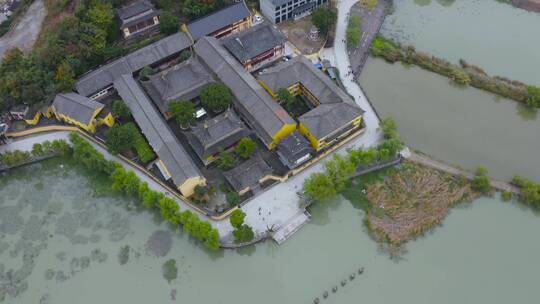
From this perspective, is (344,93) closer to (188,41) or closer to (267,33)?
(267,33)

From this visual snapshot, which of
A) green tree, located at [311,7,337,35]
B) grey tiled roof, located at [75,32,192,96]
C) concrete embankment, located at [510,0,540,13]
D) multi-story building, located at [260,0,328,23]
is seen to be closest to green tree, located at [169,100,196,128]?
grey tiled roof, located at [75,32,192,96]

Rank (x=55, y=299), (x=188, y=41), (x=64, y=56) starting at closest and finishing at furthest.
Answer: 1. (x=55, y=299)
2. (x=64, y=56)
3. (x=188, y=41)

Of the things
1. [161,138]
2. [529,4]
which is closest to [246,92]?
[161,138]

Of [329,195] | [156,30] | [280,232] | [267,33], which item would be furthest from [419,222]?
[156,30]

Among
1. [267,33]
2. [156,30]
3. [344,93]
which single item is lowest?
[344,93]

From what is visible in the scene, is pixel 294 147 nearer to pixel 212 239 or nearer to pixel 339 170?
pixel 339 170

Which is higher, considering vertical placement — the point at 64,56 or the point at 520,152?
the point at 64,56

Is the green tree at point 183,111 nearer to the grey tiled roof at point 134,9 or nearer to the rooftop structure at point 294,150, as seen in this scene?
the rooftop structure at point 294,150
